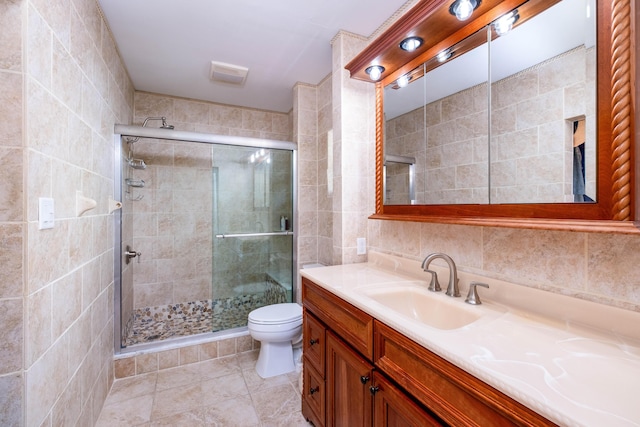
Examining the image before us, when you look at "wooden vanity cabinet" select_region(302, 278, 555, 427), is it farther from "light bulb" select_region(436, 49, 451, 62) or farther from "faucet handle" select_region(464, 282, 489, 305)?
"light bulb" select_region(436, 49, 451, 62)

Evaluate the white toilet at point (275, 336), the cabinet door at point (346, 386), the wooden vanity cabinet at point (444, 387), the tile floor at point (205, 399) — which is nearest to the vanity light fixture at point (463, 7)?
the wooden vanity cabinet at point (444, 387)

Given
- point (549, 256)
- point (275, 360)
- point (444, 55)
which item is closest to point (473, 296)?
point (549, 256)

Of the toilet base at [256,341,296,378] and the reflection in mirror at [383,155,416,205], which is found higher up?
the reflection in mirror at [383,155,416,205]

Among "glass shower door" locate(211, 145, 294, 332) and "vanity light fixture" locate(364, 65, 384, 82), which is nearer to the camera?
"vanity light fixture" locate(364, 65, 384, 82)

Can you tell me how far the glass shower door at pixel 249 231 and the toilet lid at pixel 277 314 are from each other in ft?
1.38

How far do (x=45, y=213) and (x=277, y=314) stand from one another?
60.6 inches

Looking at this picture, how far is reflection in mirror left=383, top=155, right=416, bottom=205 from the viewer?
1.55 meters

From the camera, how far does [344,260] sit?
6.19 feet

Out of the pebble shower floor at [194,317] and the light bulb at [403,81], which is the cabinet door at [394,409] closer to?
the light bulb at [403,81]

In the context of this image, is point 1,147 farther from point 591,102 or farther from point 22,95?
point 591,102

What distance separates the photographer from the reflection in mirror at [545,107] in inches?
33.9

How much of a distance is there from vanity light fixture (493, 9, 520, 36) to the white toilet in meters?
2.04

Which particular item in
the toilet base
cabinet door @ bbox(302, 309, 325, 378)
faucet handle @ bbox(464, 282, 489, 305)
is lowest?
the toilet base

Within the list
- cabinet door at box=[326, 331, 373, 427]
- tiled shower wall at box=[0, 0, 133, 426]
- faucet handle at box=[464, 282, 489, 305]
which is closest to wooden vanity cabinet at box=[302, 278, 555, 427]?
cabinet door at box=[326, 331, 373, 427]
